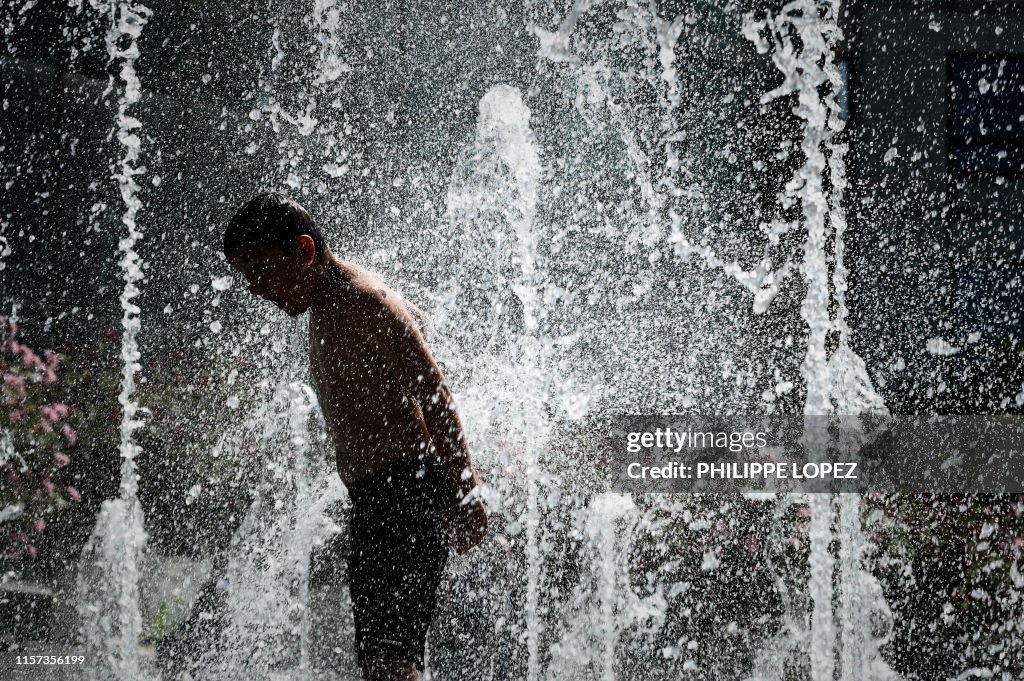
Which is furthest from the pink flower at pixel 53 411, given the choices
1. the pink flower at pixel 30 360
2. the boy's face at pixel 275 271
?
the boy's face at pixel 275 271

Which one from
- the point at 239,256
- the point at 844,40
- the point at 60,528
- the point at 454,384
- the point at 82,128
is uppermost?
the point at 844,40

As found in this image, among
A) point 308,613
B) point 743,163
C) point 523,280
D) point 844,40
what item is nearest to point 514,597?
point 308,613

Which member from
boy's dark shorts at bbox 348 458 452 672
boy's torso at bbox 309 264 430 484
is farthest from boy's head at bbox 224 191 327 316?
boy's dark shorts at bbox 348 458 452 672

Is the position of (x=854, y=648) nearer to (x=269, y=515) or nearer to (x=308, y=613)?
(x=308, y=613)

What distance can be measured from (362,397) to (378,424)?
8 cm

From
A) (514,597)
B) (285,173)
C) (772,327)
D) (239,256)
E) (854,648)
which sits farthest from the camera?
(772,327)

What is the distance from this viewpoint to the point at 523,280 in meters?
8.41

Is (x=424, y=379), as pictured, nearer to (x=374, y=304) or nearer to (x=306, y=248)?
(x=374, y=304)

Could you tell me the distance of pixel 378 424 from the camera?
6.41 feet

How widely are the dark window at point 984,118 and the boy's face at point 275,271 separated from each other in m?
9.58

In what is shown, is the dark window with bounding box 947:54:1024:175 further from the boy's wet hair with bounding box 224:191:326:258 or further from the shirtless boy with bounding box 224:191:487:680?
the boy's wet hair with bounding box 224:191:326:258

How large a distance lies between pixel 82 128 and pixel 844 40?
26.6ft

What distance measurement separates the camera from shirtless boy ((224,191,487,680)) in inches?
76.3

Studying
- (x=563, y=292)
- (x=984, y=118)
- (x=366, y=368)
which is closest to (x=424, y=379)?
(x=366, y=368)
